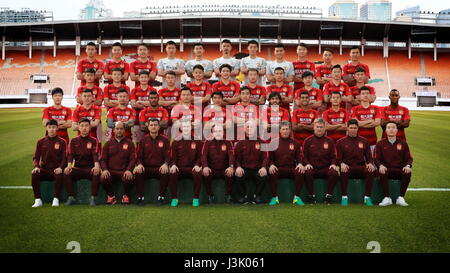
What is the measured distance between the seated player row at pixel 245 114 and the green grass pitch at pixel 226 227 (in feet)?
4.23

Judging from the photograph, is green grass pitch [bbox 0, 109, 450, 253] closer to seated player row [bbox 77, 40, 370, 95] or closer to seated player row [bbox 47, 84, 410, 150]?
seated player row [bbox 47, 84, 410, 150]

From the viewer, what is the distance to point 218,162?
5.00 meters

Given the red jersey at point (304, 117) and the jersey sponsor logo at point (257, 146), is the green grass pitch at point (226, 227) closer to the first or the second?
the jersey sponsor logo at point (257, 146)

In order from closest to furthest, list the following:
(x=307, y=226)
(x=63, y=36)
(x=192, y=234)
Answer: (x=192, y=234), (x=307, y=226), (x=63, y=36)

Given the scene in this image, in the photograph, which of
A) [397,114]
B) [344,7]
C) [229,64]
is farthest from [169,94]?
[344,7]

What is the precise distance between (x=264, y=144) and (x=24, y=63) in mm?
30047

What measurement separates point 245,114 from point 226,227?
7.46 feet

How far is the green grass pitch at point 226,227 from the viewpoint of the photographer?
3.30 metres

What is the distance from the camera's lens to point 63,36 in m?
28.8

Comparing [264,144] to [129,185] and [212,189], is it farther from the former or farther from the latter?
[129,185]

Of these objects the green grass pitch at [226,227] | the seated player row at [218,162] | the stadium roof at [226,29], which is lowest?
the green grass pitch at [226,227]

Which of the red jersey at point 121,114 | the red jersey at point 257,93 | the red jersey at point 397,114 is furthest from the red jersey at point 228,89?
the red jersey at point 397,114

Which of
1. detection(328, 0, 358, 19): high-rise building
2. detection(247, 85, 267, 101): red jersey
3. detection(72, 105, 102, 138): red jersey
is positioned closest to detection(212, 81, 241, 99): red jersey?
detection(247, 85, 267, 101): red jersey
